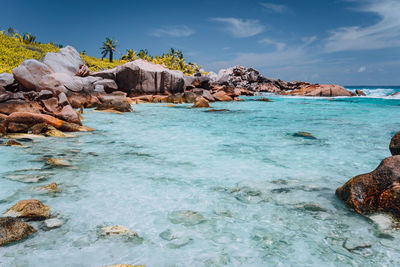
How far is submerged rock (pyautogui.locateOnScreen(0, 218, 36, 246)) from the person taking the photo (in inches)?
97.4

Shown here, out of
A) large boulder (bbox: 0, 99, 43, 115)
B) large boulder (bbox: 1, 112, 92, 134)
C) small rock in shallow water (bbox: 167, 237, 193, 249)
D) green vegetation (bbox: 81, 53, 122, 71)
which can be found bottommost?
small rock in shallow water (bbox: 167, 237, 193, 249)

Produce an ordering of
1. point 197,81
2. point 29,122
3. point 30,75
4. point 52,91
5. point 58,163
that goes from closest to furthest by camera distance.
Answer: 1. point 58,163
2. point 29,122
3. point 30,75
4. point 52,91
5. point 197,81

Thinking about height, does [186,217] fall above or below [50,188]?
below

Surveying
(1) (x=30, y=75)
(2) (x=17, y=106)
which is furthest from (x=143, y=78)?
(2) (x=17, y=106)

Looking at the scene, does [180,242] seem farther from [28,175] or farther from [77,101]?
[77,101]

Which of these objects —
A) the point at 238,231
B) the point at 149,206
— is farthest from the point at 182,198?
the point at 238,231

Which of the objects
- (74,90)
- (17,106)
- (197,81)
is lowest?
(17,106)

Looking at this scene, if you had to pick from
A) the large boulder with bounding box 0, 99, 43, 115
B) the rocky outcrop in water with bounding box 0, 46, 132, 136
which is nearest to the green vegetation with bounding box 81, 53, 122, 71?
the rocky outcrop in water with bounding box 0, 46, 132, 136

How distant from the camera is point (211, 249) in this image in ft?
8.46

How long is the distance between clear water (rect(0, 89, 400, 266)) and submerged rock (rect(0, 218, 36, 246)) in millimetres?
76

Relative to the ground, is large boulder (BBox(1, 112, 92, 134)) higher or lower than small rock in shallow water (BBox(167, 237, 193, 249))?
higher

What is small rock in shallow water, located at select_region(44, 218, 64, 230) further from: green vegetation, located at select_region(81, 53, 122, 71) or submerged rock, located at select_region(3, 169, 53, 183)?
green vegetation, located at select_region(81, 53, 122, 71)

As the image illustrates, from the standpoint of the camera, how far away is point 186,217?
10.5 ft

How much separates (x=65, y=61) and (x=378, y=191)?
2336 cm
